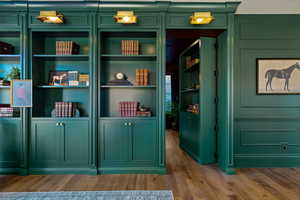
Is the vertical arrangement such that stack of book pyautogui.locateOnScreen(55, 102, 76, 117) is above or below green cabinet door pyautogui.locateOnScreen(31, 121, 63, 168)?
above

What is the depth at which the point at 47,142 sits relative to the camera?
325 centimetres

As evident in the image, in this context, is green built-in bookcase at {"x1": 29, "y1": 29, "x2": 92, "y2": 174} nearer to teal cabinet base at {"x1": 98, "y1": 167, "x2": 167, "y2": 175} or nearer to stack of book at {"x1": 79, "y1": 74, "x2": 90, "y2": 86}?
stack of book at {"x1": 79, "y1": 74, "x2": 90, "y2": 86}

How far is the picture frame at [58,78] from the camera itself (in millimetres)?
3480

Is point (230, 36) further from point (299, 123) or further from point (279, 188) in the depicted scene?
point (279, 188)

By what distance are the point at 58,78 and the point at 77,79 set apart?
1.29 ft

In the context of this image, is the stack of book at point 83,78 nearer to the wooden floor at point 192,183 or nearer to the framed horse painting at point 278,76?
the wooden floor at point 192,183

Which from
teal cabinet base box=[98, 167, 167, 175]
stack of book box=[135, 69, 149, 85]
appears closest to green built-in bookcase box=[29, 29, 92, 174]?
teal cabinet base box=[98, 167, 167, 175]

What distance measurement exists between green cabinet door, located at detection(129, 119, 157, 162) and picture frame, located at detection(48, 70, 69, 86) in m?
1.48

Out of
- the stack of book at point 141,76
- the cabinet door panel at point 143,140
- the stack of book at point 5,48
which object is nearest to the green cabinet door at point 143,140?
the cabinet door panel at point 143,140

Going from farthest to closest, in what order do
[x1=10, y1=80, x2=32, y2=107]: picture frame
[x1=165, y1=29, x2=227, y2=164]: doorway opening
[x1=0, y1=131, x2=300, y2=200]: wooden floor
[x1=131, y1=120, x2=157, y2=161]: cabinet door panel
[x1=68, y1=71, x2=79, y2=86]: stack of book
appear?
[x1=165, y1=29, x2=227, y2=164]: doorway opening
[x1=68, y1=71, x2=79, y2=86]: stack of book
[x1=131, y1=120, x2=157, y2=161]: cabinet door panel
[x1=10, y1=80, x2=32, y2=107]: picture frame
[x1=0, y1=131, x2=300, y2=200]: wooden floor

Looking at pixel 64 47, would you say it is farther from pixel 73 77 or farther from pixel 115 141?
pixel 115 141

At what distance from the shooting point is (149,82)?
3.72 metres

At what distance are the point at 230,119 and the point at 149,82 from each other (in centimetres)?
163

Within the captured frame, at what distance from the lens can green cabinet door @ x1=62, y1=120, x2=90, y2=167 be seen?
128 inches
